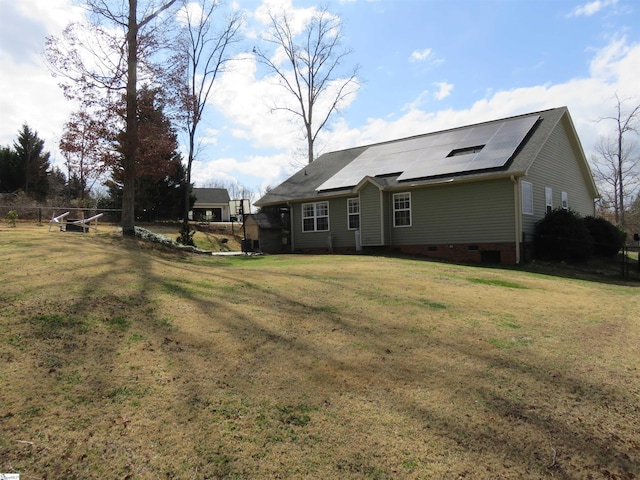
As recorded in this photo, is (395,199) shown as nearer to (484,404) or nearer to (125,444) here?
(484,404)

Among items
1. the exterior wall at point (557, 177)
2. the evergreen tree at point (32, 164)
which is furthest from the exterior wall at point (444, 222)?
the evergreen tree at point (32, 164)

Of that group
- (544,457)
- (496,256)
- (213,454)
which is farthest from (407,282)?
(496,256)

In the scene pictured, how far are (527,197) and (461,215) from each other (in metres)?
2.55

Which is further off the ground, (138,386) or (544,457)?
(138,386)

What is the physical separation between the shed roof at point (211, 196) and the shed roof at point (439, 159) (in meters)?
29.3

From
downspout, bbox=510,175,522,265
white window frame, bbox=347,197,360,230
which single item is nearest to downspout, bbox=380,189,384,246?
white window frame, bbox=347,197,360,230

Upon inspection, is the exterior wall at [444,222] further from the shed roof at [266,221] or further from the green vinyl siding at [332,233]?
the shed roof at [266,221]

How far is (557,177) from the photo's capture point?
19.3 m

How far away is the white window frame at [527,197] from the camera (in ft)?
53.3

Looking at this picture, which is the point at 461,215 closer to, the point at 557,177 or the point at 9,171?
the point at 557,177

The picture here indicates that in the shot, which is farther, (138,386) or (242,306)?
(242,306)

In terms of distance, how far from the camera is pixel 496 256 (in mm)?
16516

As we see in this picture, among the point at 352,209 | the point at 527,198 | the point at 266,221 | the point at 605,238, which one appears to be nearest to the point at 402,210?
the point at 352,209

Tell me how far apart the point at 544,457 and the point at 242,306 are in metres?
4.19
